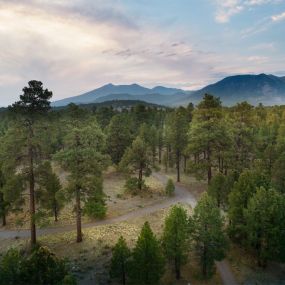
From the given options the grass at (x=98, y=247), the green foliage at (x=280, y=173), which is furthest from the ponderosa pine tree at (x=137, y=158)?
the green foliage at (x=280, y=173)

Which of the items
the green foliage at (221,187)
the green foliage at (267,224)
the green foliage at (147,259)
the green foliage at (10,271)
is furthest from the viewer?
the green foliage at (221,187)

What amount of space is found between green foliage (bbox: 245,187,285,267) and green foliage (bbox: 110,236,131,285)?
1035 cm

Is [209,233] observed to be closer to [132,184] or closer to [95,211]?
[95,211]

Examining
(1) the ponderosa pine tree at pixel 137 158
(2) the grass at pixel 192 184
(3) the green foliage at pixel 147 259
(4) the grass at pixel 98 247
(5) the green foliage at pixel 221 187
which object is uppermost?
(1) the ponderosa pine tree at pixel 137 158

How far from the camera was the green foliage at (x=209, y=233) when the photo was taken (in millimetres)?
24903

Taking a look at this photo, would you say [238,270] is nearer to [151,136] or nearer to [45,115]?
[45,115]

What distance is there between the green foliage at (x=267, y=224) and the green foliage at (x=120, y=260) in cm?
1035

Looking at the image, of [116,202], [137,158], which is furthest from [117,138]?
[116,202]

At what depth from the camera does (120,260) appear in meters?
24.2

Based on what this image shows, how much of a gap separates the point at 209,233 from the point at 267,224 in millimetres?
5043

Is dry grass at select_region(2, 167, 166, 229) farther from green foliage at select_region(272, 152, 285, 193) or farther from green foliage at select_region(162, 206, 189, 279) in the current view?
green foliage at select_region(272, 152, 285, 193)

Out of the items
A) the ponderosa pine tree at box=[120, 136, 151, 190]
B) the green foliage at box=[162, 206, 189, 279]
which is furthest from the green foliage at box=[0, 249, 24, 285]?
the ponderosa pine tree at box=[120, 136, 151, 190]

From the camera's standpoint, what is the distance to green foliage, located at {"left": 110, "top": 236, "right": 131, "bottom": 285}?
78.8ft

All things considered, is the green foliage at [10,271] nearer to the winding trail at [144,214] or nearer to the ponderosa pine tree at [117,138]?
the winding trail at [144,214]
